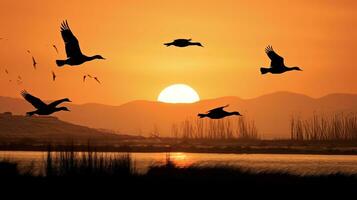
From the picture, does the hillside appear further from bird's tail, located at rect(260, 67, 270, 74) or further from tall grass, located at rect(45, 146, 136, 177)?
bird's tail, located at rect(260, 67, 270, 74)

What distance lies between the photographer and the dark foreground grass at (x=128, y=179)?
35.3 m

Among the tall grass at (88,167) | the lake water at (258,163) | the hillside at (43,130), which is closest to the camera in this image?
the tall grass at (88,167)

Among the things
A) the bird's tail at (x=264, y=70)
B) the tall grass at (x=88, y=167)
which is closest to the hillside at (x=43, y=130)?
the tall grass at (x=88, y=167)

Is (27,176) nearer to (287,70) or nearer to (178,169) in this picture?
(178,169)

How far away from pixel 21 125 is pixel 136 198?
117774 mm

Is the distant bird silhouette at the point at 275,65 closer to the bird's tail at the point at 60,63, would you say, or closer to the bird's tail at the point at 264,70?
the bird's tail at the point at 264,70

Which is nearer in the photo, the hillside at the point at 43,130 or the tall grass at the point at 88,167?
the tall grass at the point at 88,167

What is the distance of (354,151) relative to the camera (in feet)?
346

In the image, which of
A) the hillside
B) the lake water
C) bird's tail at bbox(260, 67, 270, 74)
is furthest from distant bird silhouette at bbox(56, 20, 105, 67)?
the hillside

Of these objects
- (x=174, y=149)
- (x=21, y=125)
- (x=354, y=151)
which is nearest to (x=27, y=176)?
(x=354, y=151)

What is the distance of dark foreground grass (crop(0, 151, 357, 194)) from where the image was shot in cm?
3531

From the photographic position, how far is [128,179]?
36594mm

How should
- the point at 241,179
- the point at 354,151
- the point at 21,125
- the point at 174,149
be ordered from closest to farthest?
the point at 241,179, the point at 354,151, the point at 174,149, the point at 21,125

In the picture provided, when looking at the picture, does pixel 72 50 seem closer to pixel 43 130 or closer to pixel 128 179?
pixel 128 179
